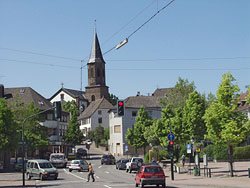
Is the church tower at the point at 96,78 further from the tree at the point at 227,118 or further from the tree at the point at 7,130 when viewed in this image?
the tree at the point at 227,118

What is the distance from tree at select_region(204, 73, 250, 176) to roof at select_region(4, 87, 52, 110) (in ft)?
173

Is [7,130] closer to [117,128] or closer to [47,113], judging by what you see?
[47,113]

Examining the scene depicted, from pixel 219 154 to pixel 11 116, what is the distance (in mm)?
28306

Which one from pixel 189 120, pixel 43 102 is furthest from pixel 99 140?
pixel 189 120

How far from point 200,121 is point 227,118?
13.3 metres

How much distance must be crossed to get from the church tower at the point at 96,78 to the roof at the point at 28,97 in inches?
2141

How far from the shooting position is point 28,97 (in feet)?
275

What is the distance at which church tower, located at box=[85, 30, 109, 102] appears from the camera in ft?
462

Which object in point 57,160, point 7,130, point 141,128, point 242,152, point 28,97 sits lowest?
point 57,160

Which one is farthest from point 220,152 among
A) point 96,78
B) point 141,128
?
point 96,78

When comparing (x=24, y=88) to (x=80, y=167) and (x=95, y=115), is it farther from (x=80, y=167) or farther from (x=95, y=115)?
(x=80, y=167)

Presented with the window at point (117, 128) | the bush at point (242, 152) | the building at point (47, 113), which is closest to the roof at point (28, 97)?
the building at point (47, 113)

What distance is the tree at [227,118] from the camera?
107 feet

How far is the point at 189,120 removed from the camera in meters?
46.4
